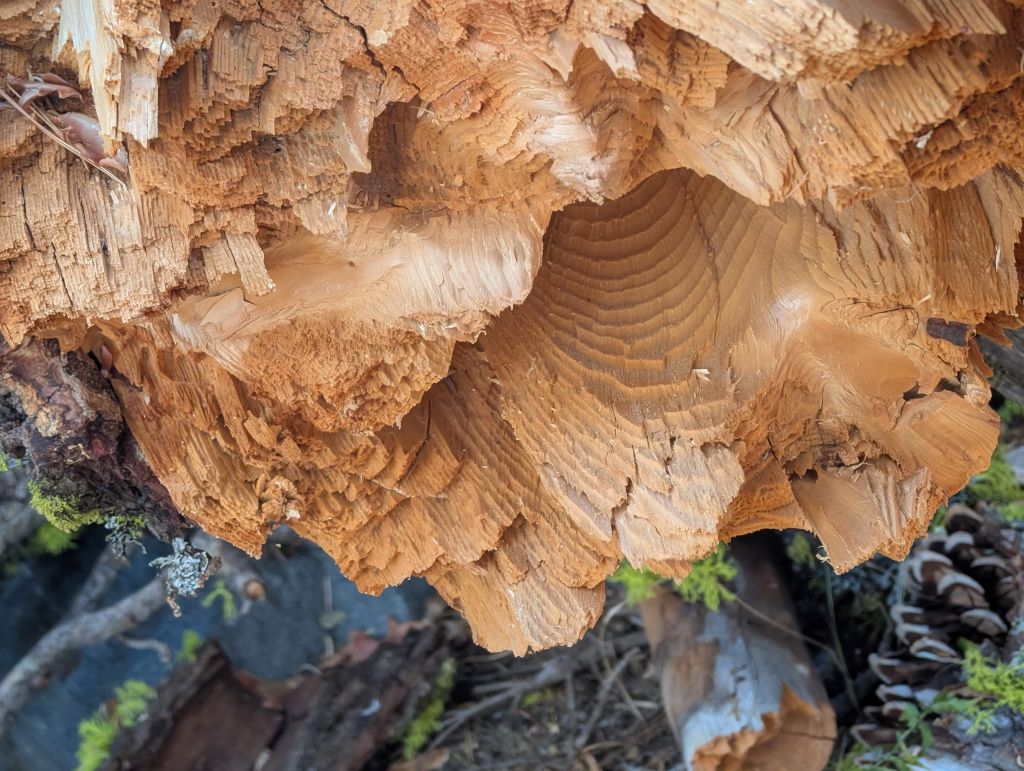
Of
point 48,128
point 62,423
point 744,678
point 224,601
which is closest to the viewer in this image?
point 48,128

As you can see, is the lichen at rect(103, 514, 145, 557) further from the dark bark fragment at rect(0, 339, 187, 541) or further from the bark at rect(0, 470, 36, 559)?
the bark at rect(0, 470, 36, 559)

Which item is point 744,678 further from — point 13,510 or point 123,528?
point 13,510

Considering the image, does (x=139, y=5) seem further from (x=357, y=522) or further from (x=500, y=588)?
(x=500, y=588)

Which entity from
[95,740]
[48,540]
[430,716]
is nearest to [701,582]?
[430,716]

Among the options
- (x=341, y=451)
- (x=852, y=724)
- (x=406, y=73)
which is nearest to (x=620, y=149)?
(x=406, y=73)

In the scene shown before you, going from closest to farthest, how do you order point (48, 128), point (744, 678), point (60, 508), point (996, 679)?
point (48, 128) < point (60, 508) < point (996, 679) < point (744, 678)

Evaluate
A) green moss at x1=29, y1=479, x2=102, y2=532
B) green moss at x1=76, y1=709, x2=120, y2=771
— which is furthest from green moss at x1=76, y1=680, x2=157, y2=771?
green moss at x1=29, y1=479, x2=102, y2=532
